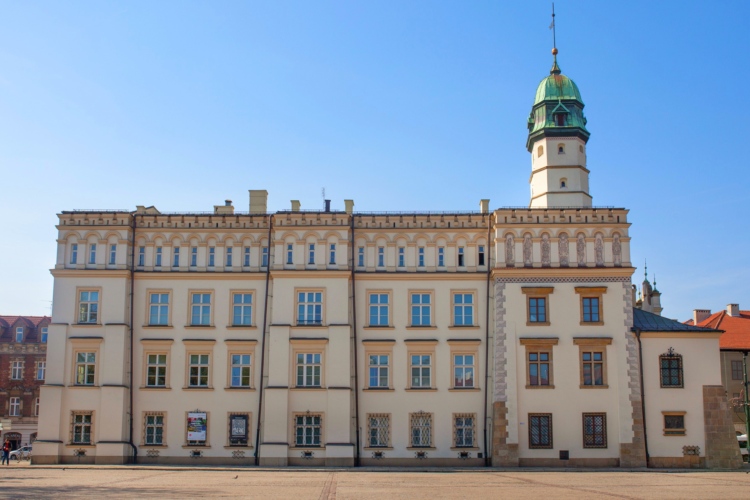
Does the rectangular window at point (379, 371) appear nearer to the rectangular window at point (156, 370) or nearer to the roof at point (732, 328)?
the rectangular window at point (156, 370)

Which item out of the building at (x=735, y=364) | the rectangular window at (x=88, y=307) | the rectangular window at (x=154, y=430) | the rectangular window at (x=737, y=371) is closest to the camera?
the rectangular window at (x=154, y=430)

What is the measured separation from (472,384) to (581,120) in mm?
18896

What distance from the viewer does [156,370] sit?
47.6 m

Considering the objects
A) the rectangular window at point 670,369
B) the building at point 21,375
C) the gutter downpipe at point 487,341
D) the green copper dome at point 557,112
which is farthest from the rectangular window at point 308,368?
the building at point 21,375

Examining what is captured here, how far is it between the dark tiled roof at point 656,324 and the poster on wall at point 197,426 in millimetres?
24554

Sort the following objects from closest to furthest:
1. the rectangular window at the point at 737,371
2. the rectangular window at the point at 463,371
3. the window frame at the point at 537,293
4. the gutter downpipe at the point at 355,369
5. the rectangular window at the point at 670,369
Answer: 1. the rectangular window at the point at 670,369
2. the gutter downpipe at the point at 355,369
3. the window frame at the point at 537,293
4. the rectangular window at the point at 463,371
5. the rectangular window at the point at 737,371

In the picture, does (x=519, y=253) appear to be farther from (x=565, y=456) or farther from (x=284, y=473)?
(x=284, y=473)

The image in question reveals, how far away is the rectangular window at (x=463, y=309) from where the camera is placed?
157 ft

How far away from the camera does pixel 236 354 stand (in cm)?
4756

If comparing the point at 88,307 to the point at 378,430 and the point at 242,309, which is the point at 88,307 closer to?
the point at 242,309

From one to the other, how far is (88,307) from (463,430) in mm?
22307

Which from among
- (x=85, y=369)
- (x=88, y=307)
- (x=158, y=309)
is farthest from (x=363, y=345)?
(x=88, y=307)

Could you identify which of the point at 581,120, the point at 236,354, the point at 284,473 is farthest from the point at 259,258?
the point at 581,120

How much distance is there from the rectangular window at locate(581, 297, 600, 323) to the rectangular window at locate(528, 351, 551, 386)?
3.07 m
